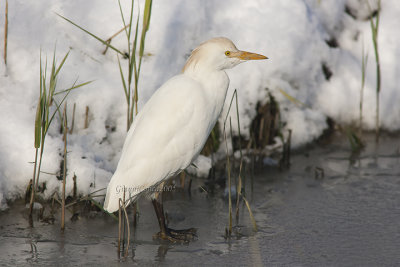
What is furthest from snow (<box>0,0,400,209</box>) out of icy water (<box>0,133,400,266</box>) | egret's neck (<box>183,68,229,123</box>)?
egret's neck (<box>183,68,229,123</box>)

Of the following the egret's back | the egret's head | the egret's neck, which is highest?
the egret's head

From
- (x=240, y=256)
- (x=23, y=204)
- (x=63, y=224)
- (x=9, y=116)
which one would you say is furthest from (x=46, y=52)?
(x=240, y=256)

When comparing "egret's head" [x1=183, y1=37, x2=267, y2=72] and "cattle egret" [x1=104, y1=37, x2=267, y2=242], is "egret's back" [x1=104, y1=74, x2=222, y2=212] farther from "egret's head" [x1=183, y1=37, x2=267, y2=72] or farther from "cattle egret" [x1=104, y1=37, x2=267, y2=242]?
"egret's head" [x1=183, y1=37, x2=267, y2=72]

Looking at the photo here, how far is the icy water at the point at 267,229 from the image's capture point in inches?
148

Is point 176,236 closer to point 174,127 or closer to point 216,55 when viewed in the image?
point 174,127

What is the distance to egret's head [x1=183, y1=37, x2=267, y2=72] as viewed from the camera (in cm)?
410

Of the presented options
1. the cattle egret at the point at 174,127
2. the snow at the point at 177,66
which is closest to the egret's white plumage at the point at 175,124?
the cattle egret at the point at 174,127

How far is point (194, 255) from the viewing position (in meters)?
3.86

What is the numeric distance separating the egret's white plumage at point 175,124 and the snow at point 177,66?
703mm

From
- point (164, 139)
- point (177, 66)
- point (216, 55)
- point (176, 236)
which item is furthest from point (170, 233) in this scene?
point (177, 66)

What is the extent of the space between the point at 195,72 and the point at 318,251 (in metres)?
1.50

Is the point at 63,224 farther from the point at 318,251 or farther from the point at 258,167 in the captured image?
the point at 258,167

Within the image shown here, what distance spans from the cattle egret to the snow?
0.70 metres

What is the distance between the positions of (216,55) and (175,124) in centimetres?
57
